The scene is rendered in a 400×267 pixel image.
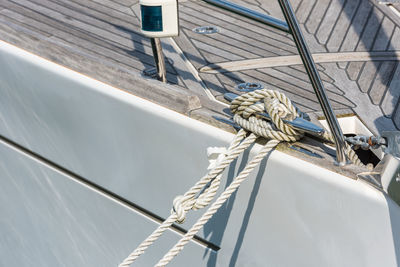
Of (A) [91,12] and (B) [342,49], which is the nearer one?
(B) [342,49]

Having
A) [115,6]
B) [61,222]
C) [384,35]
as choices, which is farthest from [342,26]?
[61,222]

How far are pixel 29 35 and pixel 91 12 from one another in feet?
1.96

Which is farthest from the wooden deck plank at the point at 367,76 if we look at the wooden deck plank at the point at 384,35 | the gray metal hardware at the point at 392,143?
the gray metal hardware at the point at 392,143

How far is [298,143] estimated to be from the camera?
1.41 metres

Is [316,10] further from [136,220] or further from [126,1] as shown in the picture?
[136,220]

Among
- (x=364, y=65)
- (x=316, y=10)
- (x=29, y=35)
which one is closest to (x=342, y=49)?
(x=364, y=65)

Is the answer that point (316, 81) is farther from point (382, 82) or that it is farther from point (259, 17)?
point (382, 82)

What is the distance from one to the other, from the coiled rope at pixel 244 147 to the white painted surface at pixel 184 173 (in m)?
0.06

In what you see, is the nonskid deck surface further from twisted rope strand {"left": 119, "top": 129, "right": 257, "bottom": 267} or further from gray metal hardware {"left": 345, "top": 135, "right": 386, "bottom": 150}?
gray metal hardware {"left": 345, "top": 135, "right": 386, "bottom": 150}

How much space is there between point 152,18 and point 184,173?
45cm

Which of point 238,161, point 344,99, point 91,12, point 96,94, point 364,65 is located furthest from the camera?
point 91,12

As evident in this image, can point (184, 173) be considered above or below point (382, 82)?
below

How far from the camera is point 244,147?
1.40m

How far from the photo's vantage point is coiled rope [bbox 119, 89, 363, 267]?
53.8 inches
